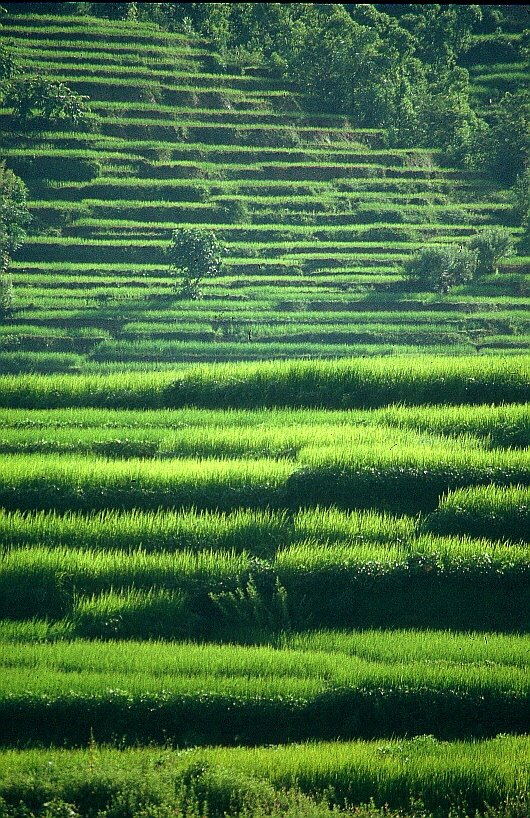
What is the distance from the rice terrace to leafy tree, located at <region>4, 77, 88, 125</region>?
11.1 inches

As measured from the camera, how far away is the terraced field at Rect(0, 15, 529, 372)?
28859 mm

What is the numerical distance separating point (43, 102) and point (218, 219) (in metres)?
7.56

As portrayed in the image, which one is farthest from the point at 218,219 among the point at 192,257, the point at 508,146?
the point at 508,146

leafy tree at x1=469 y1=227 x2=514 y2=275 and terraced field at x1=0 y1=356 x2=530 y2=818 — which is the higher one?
leafy tree at x1=469 y1=227 x2=514 y2=275

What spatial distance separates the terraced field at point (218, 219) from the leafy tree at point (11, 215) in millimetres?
677

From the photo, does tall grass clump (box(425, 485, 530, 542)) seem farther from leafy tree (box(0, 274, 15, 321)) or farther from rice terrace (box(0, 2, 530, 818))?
leafy tree (box(0, 274, 15, 321))

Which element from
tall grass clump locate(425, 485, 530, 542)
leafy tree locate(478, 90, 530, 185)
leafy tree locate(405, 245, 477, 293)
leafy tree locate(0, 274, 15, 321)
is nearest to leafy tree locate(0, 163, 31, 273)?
leafy tree locate(0, 274, 15, 321)

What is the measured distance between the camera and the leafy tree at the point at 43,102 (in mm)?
36000

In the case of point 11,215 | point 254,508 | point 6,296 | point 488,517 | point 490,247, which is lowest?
point 254,508

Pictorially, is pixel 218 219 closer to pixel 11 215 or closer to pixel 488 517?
pixel 11 215

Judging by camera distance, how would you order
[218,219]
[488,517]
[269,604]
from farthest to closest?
[218,219]
[488,517]
[269,604]

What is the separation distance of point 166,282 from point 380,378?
16.8 m

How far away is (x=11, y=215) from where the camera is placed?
31109 millimetres

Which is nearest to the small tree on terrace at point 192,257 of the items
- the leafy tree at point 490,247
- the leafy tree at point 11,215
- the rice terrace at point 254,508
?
the rice terrace at point 254,508
